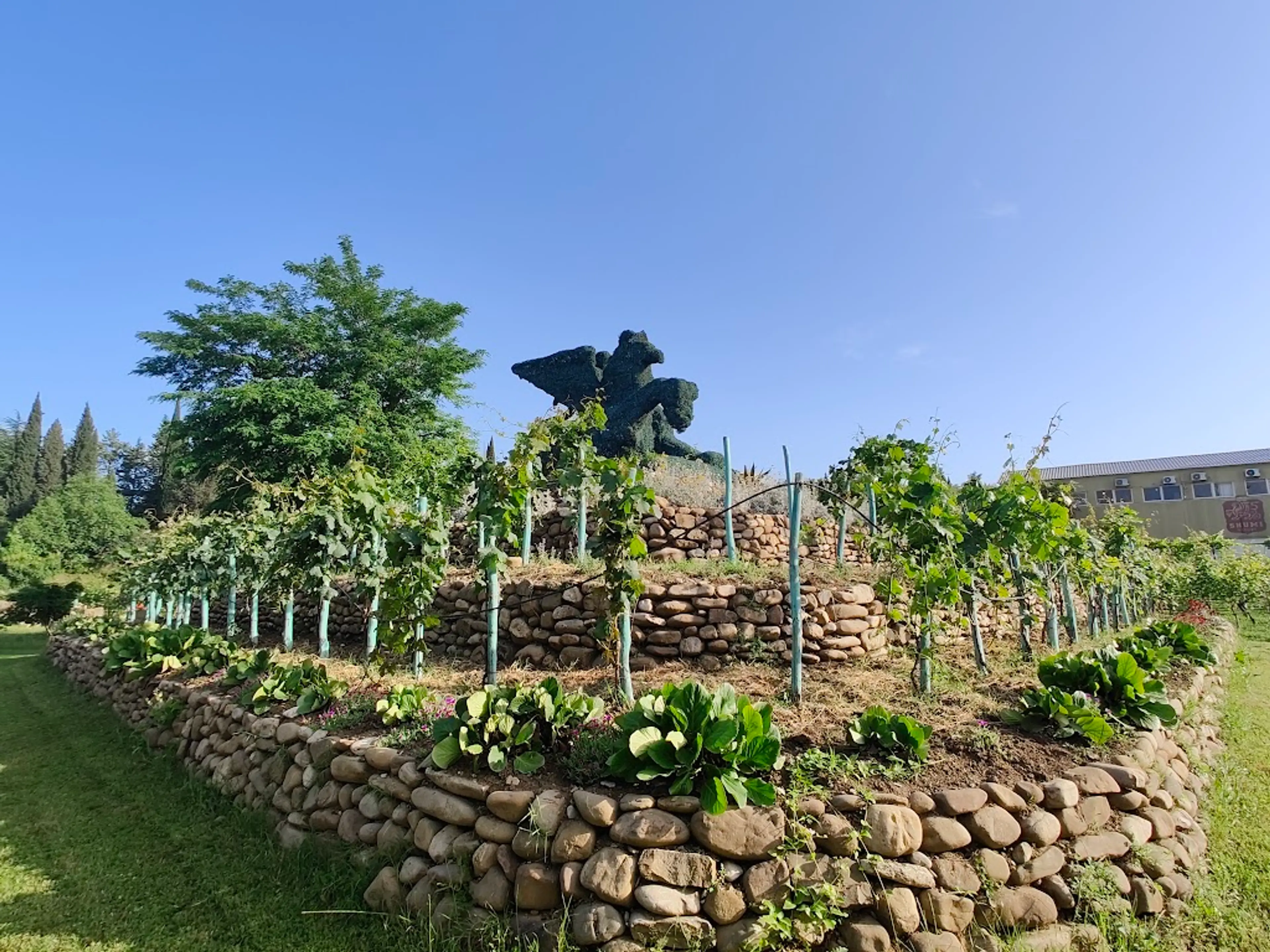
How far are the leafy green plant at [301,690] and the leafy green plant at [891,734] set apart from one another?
333 centimetres

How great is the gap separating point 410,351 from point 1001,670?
50.2ft

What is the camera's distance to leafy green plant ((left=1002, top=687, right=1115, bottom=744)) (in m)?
3.23

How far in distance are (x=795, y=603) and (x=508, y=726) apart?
2110mm

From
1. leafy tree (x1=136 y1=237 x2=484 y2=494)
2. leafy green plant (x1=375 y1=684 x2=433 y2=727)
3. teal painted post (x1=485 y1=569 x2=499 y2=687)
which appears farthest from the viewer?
leafy tree (x1=136 y1=237 x2=484 y2=494)

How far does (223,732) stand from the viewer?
478cm

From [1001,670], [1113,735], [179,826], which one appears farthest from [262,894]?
[1001,670]

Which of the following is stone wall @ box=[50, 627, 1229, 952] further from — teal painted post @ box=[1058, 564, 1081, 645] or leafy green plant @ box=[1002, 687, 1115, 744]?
teal painted post @ box=[1058, 564, 1081, 645]

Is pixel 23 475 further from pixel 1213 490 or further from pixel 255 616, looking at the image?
pixel 1213 490

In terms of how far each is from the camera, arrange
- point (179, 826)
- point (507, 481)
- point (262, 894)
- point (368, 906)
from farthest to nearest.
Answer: point (507, 481), point (179, 826), point (262, 894), point (368, 906)

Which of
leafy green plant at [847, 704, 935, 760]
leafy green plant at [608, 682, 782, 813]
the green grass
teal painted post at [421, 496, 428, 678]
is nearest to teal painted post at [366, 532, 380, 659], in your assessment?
teal painted post at [421, 496, 428, 678]

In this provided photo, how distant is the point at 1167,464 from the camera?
32.2m

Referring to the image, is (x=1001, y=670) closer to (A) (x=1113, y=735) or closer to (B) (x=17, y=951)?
(A) (x=1113, y=735)

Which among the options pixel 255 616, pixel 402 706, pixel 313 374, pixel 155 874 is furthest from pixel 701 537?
pixel 313 374

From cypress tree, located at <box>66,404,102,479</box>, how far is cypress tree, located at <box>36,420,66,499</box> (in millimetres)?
442
